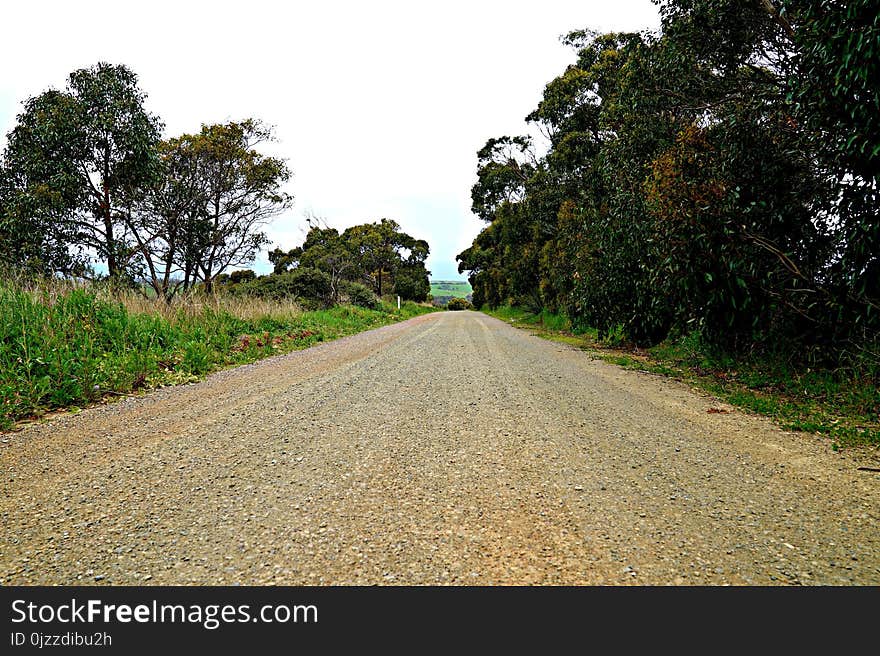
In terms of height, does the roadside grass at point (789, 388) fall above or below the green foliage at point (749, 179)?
below

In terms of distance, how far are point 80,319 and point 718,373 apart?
29.8 ft

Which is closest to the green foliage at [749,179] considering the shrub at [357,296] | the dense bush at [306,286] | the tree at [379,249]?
the dense bush at [306,286]

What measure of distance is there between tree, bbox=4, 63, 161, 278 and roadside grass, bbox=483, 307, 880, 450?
44.4 feet

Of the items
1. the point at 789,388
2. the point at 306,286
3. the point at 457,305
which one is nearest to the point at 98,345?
the point at 789,388

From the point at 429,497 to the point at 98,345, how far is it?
6120mm

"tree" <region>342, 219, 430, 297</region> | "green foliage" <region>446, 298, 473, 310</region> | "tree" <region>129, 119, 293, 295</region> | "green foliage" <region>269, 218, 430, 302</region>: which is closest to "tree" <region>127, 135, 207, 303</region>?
"tree" <region>129, 119, 293, 295</region>

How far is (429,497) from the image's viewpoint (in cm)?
238

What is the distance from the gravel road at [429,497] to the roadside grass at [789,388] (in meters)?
0.46

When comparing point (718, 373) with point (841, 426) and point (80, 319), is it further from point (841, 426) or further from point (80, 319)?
point (80, 319)

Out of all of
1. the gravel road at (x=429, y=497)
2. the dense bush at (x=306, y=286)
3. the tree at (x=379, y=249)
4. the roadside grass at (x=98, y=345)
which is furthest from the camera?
the tree at (x=379, y=249)

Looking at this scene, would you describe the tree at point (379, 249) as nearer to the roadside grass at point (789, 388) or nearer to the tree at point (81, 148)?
the tree at point (81, 148)

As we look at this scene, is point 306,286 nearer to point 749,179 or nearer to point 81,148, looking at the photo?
point 81,148

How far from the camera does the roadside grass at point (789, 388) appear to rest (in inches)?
157

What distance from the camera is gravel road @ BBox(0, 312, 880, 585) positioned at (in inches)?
69.4
